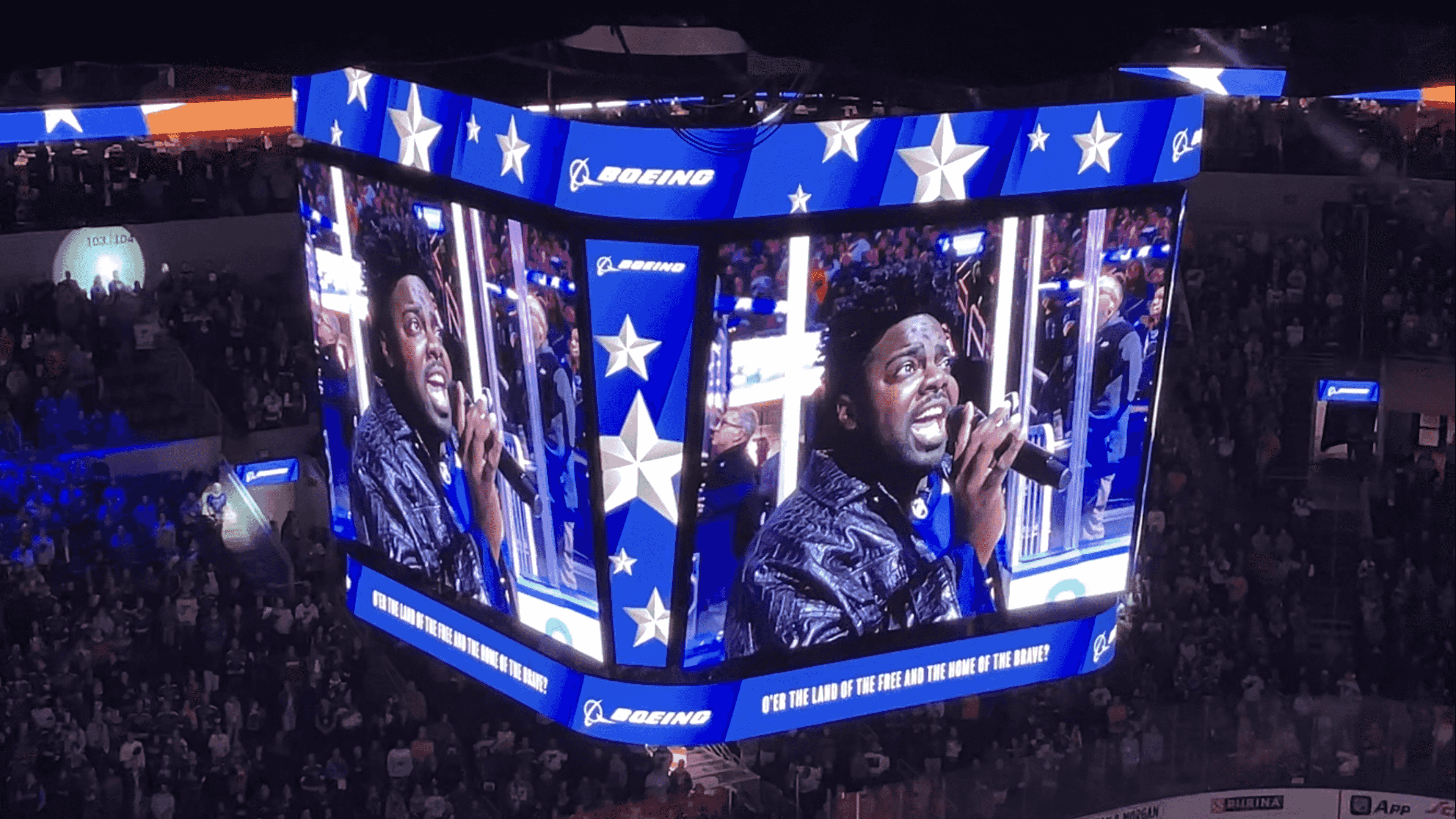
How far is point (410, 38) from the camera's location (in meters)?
2.22

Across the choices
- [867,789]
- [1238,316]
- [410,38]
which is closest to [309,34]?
[410,38]

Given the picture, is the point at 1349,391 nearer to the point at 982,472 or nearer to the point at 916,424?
the point at 982,472

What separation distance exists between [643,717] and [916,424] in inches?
83.1

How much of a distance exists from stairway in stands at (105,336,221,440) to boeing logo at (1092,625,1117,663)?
11324 millimetres

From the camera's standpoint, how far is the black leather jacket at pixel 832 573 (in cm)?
869

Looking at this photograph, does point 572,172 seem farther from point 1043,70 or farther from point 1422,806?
point 1422,806

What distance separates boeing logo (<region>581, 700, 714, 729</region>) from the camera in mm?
8984

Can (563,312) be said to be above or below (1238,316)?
above

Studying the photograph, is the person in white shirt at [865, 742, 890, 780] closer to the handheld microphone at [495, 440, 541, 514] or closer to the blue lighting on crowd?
the handheld microphone at [495, 440, 541, 514]

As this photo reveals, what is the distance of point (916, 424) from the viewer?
866cm

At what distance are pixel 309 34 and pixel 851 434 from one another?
6551 millimetres

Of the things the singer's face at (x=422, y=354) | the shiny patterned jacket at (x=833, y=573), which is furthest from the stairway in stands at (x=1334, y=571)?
A: the singer's face at (x=422, y=354)

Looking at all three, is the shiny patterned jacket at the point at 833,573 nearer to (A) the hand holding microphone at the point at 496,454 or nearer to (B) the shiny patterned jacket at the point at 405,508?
(A) the hand holding microphone at the point at 496,454

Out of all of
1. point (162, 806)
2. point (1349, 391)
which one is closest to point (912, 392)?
point (162, 806)
